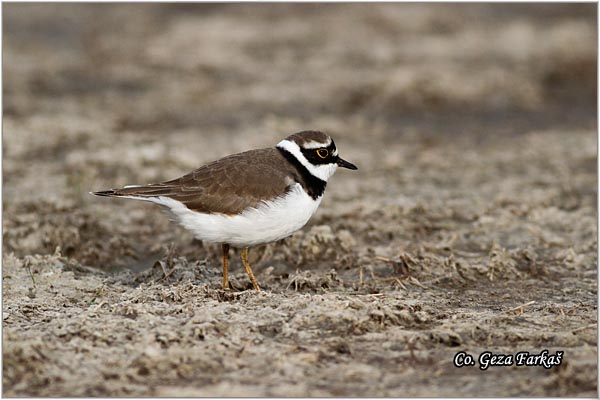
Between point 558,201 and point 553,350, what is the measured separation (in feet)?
14.2

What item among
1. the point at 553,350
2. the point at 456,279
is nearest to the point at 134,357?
the point at 553,350

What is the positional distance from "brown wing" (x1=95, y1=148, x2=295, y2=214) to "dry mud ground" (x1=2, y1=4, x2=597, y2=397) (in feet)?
2.37

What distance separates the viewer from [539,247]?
8.02m

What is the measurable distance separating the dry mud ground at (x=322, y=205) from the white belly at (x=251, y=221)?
0.48 meters

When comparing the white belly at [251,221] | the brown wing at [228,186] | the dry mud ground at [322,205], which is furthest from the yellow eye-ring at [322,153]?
the dry mud ground at [322,205]

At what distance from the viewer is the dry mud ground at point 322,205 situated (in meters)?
5.16

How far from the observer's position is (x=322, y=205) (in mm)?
9227

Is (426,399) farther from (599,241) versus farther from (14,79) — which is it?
(14,79)

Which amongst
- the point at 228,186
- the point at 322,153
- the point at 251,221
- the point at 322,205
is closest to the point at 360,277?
the point at 322,153

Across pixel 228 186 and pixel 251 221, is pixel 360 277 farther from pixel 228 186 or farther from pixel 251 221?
pixel 228 186

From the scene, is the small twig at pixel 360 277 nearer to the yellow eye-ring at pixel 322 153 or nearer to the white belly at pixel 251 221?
the white belly at pixel 251 221

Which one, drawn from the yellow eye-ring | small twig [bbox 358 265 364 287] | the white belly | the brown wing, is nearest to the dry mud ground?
small twig [bbox 358 265 364 287]

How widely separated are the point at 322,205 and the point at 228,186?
9.21 ft

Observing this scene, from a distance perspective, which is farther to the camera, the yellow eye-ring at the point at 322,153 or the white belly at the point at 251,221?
the yellow eye-ring at the point at 322,153
